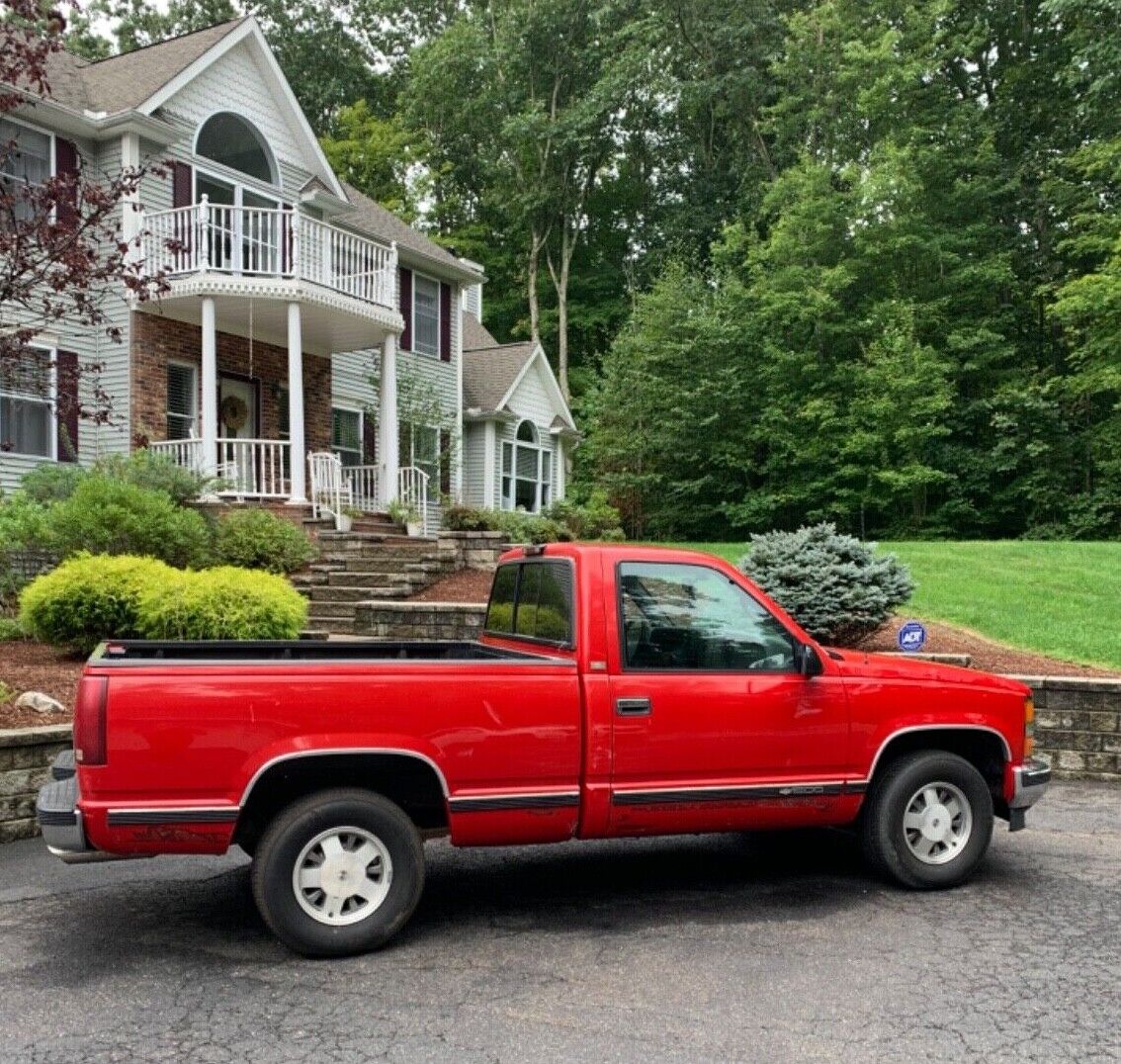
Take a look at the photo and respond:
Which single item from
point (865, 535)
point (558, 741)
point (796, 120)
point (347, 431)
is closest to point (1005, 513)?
point (865, 535)

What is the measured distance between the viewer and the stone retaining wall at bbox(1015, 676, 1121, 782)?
24.3 feet

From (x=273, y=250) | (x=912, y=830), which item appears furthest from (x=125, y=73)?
(x=912, y=830)

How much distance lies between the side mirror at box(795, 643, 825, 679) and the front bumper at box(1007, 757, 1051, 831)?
1.27 meters

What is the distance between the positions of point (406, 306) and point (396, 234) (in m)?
1.66

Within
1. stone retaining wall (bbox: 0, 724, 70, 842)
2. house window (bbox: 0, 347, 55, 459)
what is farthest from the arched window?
stone retaining wall (bbox: 0, 724, 70, 842)

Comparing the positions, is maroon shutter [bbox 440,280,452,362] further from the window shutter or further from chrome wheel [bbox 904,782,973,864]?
chrome wheel [bbox 904,782,973,864]

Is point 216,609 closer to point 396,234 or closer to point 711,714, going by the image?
point 711,714

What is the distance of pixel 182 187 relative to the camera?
16.7 m

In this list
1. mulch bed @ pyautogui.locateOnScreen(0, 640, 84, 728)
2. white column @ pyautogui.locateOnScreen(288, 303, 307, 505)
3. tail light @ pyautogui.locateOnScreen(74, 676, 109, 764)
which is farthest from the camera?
white column @ pyautogui.locateOnScreen(288, 303, 307, 505)

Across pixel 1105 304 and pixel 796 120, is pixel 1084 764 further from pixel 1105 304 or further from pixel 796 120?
pixel 796 120

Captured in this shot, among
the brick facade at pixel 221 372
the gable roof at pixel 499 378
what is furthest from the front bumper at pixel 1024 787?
the gable roof at pixel 499 378

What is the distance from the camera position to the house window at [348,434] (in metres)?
20.5

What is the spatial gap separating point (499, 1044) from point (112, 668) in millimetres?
2013

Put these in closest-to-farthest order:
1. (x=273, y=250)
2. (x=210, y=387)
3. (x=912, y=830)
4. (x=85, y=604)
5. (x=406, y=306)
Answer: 1. (x=912, y=830)
2. (x=85, y=604)
3. (x=210, y=387)
4. (x=273, y=250)
5. (x=406, y=306)
